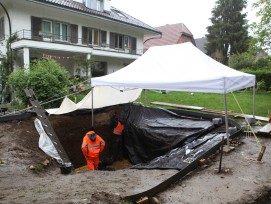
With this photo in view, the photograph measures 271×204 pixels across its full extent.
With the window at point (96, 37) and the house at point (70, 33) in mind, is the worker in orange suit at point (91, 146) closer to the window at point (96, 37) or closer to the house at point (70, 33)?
the house at point (70, 33)

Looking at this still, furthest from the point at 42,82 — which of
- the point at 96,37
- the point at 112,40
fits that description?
the point at 112,40

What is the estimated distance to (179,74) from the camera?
6.62 m

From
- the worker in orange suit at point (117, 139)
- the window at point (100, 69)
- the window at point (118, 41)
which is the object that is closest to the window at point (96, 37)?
the window at point (100, 69)

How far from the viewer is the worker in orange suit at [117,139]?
32.9 ft

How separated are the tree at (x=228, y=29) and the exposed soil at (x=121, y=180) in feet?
87.0

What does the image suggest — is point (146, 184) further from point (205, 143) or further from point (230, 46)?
point (230, 46)

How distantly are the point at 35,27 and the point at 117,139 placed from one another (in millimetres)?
9914

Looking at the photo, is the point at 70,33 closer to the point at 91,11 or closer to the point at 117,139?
the point at 91,11

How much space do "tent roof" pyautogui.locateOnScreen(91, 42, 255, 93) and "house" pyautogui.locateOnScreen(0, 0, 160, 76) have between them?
29.4ft

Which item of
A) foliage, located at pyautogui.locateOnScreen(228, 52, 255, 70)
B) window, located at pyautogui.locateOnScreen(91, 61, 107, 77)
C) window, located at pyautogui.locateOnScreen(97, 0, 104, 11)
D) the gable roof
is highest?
window, located at pyautogui.locateOnScreen(97, 0, 104, 11)

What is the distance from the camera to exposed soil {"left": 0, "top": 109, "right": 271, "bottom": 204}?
3.81 m

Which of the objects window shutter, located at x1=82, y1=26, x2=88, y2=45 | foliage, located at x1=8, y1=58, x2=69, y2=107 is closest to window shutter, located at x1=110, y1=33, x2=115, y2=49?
window shutter, located at x1=82, y1=26, x2=88, y2=45

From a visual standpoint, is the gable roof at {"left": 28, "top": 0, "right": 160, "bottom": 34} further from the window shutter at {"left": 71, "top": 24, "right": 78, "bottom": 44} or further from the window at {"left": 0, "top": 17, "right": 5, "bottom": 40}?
the window at {"left": 0, "top": 17, "right": 5, "bottom": 40}

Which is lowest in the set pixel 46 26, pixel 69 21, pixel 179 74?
pixel 179 74
